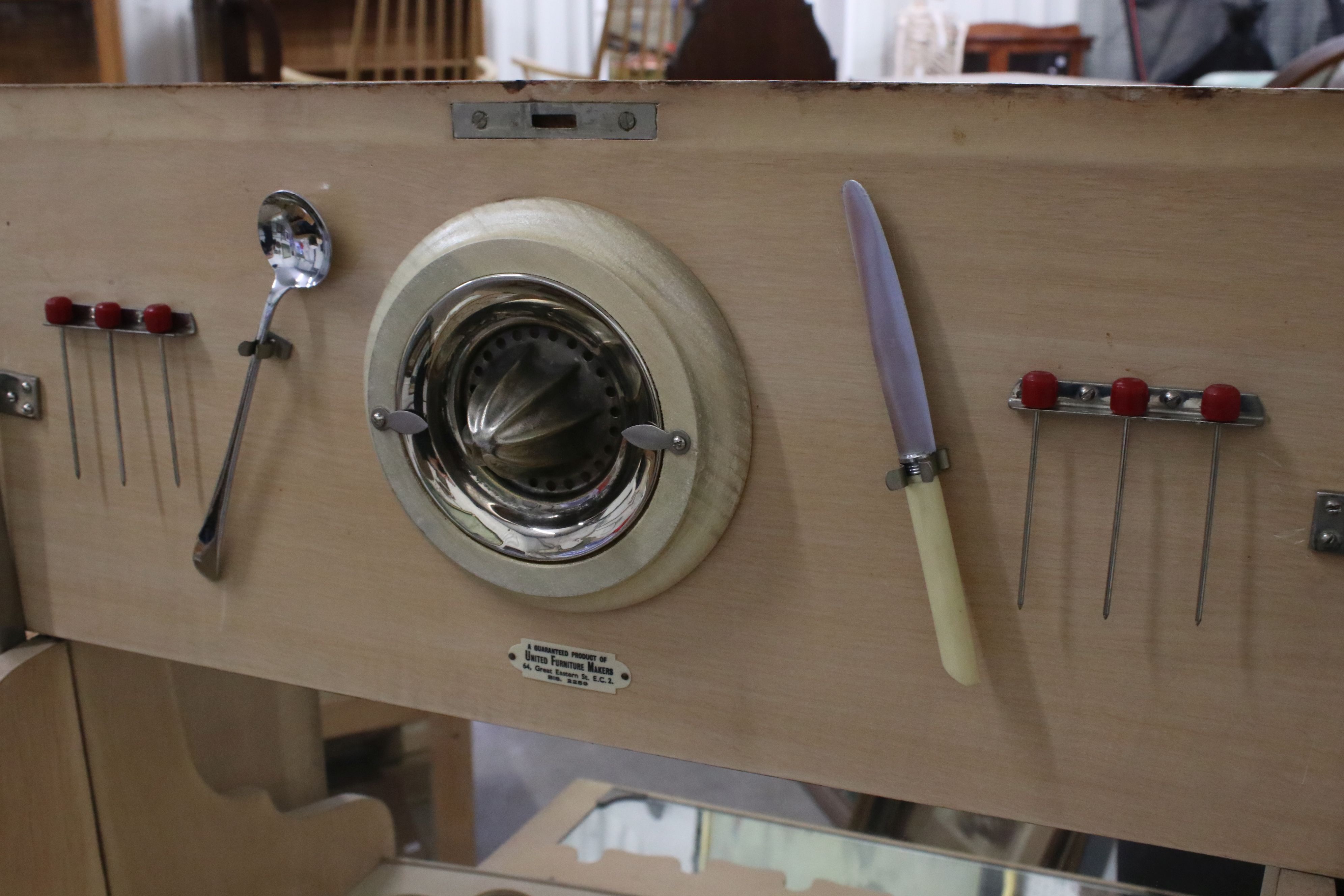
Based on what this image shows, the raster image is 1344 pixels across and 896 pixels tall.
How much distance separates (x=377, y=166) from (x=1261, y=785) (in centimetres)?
63

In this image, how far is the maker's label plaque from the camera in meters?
0.71

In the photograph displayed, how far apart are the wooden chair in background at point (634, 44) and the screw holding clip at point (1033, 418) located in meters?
0.71

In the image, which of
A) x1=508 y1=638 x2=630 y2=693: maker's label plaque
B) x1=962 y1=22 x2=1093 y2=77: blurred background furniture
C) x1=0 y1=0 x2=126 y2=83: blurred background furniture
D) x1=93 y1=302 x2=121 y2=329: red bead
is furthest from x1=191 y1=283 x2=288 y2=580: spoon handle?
x1=962 y1=22 x2=1093 y2=77: blurred background furniture

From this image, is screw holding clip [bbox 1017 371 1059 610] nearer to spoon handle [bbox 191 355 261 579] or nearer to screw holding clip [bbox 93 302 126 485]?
spoon handle [bbox 191 355 261 579]

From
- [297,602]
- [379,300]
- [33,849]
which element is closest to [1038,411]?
[379,300]

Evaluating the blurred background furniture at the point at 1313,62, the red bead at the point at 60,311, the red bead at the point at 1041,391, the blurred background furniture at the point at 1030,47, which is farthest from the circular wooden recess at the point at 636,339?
the blurred background furniture at the point at 1030,47

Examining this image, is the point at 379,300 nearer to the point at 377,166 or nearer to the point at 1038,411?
the point at 377,166

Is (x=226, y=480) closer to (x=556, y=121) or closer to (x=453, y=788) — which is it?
(x=556, y=121)

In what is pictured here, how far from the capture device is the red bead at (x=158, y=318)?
28.9 inches

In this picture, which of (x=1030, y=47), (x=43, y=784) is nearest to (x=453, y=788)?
(x=43, y=784)

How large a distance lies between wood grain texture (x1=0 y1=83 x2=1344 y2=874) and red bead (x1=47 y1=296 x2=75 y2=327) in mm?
20

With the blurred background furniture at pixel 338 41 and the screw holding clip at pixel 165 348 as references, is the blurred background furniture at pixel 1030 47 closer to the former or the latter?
the blurred background furniture at pixel 338 41

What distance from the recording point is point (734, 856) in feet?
4.29

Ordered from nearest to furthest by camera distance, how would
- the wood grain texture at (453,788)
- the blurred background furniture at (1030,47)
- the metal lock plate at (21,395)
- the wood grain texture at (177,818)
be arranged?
the metal lock plate at (21,395) < the wood grain texture at (177,818) < the wood grain texture at (453,788) < the blurred background furniture at (1030,47)
